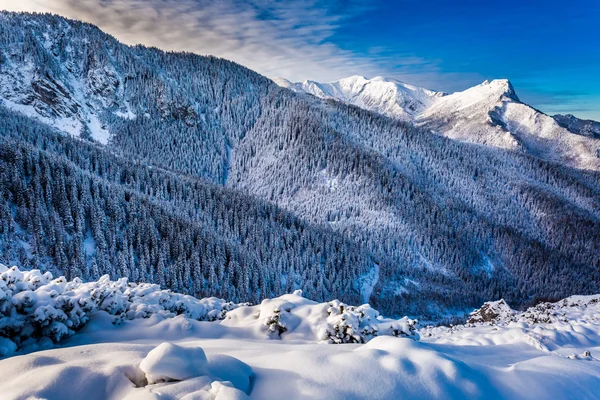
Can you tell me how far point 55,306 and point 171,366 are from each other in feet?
21.6

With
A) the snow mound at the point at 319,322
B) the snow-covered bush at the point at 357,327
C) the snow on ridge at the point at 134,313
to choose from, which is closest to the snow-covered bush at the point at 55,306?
the snow on ridge at the point at 134,313

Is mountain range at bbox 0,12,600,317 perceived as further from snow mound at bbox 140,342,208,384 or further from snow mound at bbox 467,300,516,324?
snow mound at bbox 140,342,208,384

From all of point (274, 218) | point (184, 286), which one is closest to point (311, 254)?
point (274, 218)

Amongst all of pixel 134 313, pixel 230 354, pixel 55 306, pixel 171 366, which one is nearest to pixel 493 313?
pixel 230 354

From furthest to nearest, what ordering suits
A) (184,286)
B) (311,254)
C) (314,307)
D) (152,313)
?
(311,254) → (184,286) → (314,307) → (152,313)

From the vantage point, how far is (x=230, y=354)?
9375 millimetres

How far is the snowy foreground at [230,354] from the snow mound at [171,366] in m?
0.02

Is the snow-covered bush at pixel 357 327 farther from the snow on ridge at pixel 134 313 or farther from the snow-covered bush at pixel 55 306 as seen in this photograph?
the snow-covered bush at pixel 55 306

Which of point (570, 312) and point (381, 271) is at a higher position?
point (570, 312)

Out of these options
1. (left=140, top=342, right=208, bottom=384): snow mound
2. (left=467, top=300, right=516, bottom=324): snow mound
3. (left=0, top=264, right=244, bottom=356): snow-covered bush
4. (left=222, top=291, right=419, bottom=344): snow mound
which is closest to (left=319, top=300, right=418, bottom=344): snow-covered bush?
(left=222, top=291, right=419, bottom=344): snow mound

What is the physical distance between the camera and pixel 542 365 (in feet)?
33.6

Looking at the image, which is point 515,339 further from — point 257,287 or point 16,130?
point 16,130

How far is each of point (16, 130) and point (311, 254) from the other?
376ft

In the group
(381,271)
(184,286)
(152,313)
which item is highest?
(152,313)
